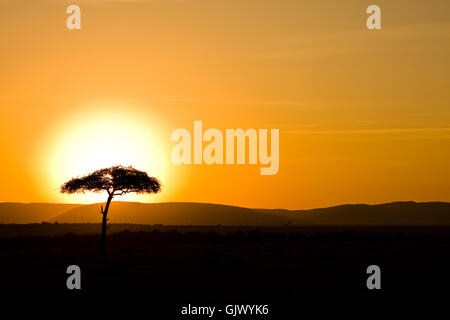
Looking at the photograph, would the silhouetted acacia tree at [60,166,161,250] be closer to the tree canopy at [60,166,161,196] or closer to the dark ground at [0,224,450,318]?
the tree canopy at [60,166,161,196]

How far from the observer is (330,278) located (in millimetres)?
31266

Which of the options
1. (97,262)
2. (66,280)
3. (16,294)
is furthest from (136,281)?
(97,262)

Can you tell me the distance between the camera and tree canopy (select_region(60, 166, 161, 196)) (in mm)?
58188

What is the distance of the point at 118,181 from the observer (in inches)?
2287

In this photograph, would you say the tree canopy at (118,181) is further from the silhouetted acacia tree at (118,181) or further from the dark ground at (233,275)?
the dark ground at (233,275)

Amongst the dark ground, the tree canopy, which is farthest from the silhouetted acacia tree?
the dark ground

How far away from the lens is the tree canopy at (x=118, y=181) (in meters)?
58.2

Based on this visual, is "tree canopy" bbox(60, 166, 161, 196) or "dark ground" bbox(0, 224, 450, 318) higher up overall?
"tree canopy" bbox(60, 166, 161, 196)

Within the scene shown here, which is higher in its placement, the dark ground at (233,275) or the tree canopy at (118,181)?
the tree canopy at (118,181)

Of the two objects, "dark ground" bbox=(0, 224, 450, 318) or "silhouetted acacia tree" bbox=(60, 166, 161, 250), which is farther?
"silhouetted acacia tree" bbox=(60, 166, 161, 250)

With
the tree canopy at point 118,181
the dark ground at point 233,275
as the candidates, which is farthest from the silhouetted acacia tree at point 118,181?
the dark ground at point 233,275
